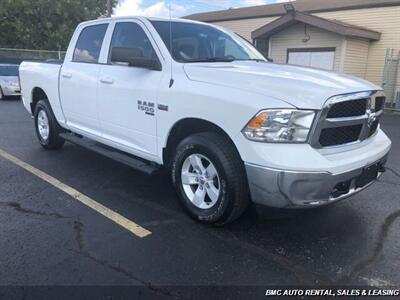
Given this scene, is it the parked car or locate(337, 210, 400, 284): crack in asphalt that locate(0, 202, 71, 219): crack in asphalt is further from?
the parked car

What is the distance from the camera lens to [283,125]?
309 centimetres

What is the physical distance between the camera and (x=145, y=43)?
170 inches

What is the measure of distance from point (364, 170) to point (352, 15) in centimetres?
1575

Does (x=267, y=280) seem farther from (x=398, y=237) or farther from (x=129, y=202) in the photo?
(x=129, y=202)

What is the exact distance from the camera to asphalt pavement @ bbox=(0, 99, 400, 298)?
2941 millimetres

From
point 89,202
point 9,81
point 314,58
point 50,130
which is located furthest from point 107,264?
point 314,58

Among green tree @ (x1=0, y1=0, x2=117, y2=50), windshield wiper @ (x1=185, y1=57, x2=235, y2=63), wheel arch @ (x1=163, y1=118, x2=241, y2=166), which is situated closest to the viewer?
wheel arch @ (x1=163, y1=118, x2=241, y2=166)

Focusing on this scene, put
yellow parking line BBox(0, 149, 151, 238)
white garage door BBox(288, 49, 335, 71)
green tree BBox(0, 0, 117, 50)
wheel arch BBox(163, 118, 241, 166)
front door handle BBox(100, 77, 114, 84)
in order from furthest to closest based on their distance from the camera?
1. green tree BBox(0, 0, 117, 50)
2. white garage door BBox(288, 49, 335, 71)
3. front door handle BBox(100, 77, 114, 84)
4. yellow parking line BBox(0, 149, 151, 238)
5. wheel arch BBox(163, 118, 241, 166)

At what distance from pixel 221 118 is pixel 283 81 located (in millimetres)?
599

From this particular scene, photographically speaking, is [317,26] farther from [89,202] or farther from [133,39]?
[89,202]

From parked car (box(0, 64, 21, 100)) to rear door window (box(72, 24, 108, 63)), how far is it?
36.2 feet

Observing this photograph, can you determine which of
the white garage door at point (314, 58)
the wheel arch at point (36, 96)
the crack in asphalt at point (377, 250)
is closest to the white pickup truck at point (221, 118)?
the crack in asphalt at point (377, 250)

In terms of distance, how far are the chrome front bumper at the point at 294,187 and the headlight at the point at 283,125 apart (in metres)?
0.27

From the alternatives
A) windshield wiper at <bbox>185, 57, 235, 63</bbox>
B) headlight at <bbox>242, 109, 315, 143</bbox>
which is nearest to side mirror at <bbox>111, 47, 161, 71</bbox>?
windshield wiper at <bbox>185, 57, 235, 63</bbox>
